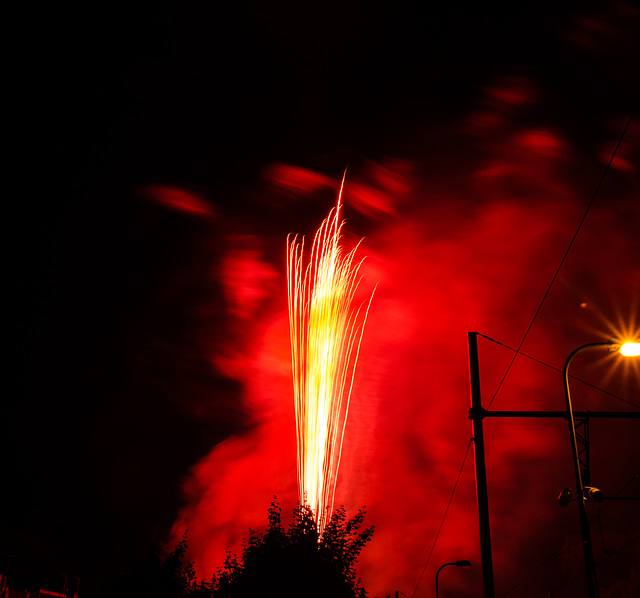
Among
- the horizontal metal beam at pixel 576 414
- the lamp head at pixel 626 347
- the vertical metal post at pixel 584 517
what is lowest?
the vertical metal post at pixel 584 517

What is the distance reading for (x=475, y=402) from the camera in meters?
15.6

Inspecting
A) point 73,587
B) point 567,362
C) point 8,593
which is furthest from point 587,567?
point 73,587

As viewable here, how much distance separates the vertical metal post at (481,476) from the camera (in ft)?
44.8

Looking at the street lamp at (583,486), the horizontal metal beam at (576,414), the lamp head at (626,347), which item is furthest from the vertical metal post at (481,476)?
the lamp head at (626,347)

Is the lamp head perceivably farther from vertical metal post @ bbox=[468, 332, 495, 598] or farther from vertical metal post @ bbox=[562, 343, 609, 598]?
vertical metal post @ bbox=[468, 332, 495, 598]

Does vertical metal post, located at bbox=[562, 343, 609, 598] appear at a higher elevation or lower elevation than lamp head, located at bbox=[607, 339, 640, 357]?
lower

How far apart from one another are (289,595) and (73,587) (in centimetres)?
2095

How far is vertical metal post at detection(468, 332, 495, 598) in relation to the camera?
1366 centimetres

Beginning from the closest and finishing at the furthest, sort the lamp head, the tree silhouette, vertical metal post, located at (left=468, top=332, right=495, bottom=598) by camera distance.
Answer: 1. the lamp head
2. vertical metal post, located at (left=468, top=332, right=495, bottom=598)
3. the tree silhouette

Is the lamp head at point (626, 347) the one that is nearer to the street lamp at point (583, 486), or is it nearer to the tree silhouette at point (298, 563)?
the street lamp at point (583, 486)

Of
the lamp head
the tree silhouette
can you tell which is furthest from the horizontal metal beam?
the tree silhouette

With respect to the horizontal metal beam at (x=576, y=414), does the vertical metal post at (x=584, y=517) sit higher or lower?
lower

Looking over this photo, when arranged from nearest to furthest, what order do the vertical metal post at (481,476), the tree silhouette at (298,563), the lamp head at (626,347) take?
the lamp head at (626,347)
the vertical metal post at (481,476)
the tree silhouette at (298,563)

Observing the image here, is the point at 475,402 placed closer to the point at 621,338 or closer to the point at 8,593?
the point at 621,338
